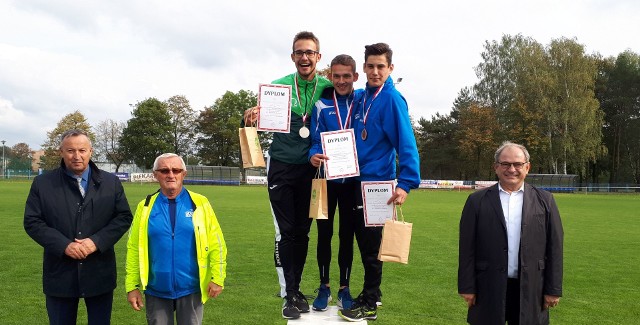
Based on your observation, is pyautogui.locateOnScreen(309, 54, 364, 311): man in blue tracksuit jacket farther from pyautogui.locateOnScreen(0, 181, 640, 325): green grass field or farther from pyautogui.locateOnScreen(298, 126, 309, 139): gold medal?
pyautogui.locateOnScreen(0, 181, 640, 325): green grass field

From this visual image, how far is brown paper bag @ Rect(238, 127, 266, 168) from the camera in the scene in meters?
4.50

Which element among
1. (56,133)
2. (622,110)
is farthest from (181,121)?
(622,110)

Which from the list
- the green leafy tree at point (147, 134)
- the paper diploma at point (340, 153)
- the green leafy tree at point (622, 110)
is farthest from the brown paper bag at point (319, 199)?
the green leafy tree at point (147, 134)

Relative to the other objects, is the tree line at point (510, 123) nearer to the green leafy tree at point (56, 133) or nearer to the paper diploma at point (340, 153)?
the green leafy tree at point (56, 133)

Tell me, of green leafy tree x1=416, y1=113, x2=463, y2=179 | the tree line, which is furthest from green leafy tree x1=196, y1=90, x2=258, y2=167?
green leafy tree x1=416, y1=113, x2=463, y2=179

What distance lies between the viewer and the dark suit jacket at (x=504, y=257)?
3545 millimetres

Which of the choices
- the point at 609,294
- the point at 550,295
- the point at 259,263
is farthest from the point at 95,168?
the point at 609,294

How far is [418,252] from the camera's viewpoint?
10.3 meters

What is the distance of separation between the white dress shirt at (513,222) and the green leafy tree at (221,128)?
58.5 m

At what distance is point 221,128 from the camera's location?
62719mm

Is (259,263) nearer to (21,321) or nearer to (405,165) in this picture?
(21,321)

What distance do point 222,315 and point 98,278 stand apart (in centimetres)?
209

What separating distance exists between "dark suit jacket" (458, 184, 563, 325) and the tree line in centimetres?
3043

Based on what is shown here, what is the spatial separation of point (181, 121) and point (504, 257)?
65.6 meters
